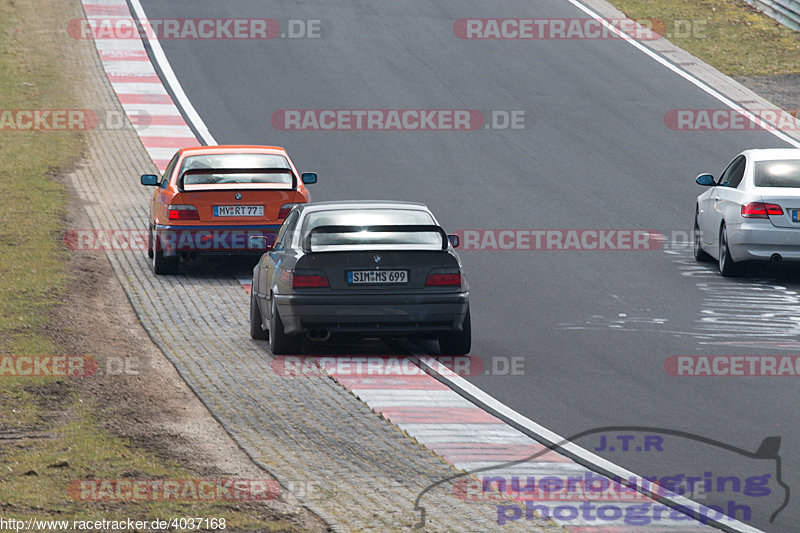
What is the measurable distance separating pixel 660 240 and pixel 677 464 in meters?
11.2

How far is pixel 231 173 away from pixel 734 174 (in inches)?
273

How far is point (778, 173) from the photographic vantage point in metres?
18.0

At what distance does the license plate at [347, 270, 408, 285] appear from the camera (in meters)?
12.8

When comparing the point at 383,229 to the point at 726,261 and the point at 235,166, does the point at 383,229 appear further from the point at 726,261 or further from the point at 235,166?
the point at 726,261

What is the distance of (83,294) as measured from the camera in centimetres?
1583

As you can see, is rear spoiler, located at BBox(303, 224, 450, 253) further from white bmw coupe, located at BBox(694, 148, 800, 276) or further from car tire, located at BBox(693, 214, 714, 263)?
car tire, located at BBox(693, 214, 714, 263)

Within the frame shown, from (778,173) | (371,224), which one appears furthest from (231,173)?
(778,173)

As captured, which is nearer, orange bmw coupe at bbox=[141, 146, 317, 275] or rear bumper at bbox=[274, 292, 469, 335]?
rear bumper at bbox=[274, 292, 469, 335]

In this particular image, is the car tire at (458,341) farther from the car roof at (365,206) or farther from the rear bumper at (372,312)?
the car roof at (365,206)

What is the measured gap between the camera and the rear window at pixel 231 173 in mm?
17625

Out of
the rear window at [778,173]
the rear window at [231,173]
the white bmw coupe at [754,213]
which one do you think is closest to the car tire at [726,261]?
the white bmw coupe at [754,213]

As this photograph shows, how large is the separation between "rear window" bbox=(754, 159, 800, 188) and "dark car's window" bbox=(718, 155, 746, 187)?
0.32 m

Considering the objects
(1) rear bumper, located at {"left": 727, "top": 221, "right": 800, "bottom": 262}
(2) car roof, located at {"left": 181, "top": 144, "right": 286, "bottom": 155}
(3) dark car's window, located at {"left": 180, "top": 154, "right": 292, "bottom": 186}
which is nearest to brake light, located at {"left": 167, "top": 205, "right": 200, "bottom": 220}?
(3) dark car's window, located at {"left": 180, "top": 154, "right": 292, "bottom": 186}

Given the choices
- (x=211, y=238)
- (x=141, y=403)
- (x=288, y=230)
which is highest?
(x=288, y=230)
